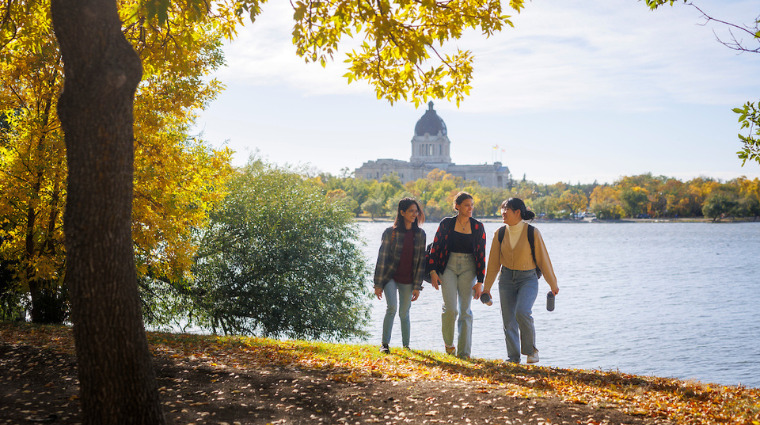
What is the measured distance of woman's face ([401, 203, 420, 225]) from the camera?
822cm

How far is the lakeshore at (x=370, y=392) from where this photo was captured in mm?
5398

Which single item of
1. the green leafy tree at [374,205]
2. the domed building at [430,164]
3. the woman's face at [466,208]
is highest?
the domed building at [430,164]

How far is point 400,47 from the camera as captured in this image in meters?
6.52

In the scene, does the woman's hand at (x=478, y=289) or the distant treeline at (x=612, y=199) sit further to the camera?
the distant treeline at (x=612, y=199)

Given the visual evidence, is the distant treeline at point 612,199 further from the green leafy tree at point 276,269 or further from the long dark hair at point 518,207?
the long dark hair at point 518,207

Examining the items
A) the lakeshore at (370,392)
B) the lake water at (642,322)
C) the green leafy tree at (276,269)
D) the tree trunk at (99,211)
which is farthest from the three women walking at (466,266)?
the green leafy tree at (276,269)

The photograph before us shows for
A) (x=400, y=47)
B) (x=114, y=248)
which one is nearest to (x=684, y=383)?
(x=400, y=47)

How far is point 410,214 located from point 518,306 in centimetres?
168

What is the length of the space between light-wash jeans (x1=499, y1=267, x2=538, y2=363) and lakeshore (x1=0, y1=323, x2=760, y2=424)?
559mm

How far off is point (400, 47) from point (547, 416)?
3591mm

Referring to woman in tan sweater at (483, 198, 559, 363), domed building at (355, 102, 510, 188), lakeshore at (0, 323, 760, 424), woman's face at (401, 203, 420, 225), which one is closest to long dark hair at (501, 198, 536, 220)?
woman in tan sweater at (483, 198, 559, 363)

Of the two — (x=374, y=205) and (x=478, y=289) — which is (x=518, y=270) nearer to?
(x=478, y=289)

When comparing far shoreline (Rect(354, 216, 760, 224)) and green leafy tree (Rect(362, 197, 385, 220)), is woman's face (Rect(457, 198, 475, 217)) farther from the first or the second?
green leafy tree (Rect(362, 197, 385, 220))

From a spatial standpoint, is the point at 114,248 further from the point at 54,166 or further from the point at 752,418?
the point at 54,166
